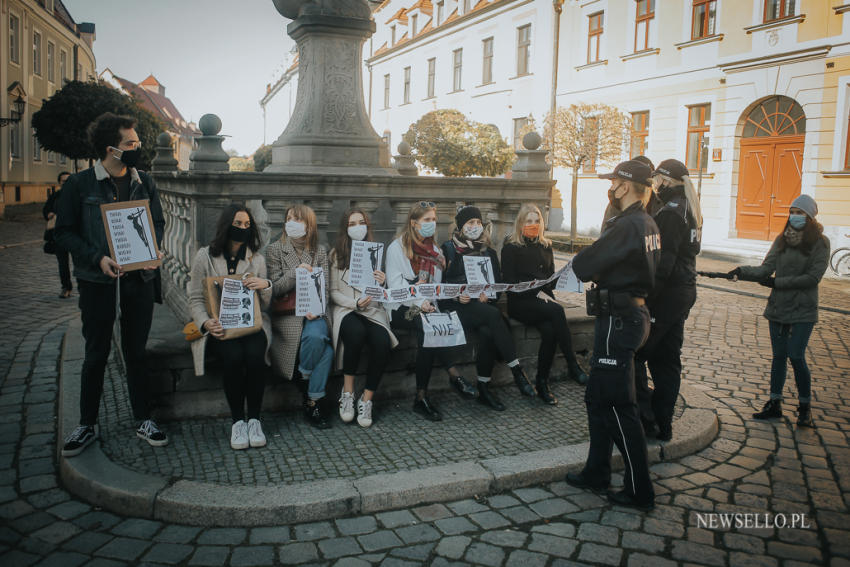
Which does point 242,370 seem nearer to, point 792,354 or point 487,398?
point 487,398

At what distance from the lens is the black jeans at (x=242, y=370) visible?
4613mm

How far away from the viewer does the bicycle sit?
1511cm

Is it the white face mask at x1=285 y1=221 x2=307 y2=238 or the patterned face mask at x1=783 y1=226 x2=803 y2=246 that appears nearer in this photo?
the white face mask at x1=285 y1=221 x2=307 y2=238

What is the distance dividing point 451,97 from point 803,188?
22517mm

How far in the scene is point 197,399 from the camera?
16.2ft

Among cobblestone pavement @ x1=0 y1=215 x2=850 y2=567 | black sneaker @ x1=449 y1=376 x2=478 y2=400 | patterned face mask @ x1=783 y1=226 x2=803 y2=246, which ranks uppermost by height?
patterned face mask @ x1=783 y1=226 x2=803 y2=246

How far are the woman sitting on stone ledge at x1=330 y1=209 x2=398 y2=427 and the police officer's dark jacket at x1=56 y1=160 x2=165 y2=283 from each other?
146 cm

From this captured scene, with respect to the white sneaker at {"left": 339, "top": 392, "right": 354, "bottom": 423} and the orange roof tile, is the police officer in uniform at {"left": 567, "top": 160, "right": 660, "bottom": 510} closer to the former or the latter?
the white sneaker at {"left": 339, "top": 392, "right": 354, "bottom": 423}

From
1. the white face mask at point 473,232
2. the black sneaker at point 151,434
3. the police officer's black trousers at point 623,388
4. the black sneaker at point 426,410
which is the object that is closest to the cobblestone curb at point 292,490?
the black sneaker at point 151,434

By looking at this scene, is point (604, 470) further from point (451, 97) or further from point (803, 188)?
point (451, 97)

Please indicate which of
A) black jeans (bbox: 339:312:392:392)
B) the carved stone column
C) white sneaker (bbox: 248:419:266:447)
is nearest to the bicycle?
the carved stone column

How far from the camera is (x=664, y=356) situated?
192 inches

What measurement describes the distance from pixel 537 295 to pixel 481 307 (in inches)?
24.0

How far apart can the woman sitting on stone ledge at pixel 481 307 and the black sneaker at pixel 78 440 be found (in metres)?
2.78
